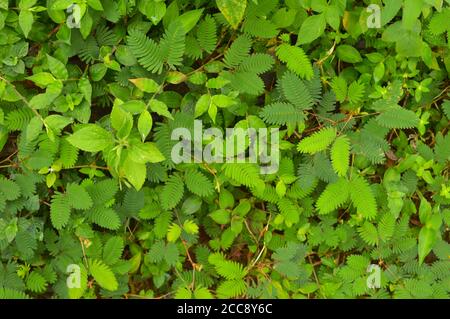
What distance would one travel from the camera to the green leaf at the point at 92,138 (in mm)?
2299

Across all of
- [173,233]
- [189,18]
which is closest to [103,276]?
[173,233]

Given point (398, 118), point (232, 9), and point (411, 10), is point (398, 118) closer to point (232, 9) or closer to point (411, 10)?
point (411, 10)

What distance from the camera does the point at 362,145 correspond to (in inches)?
106

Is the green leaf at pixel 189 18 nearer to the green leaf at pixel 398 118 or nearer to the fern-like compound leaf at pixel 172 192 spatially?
the fern-like compound leaf at pixel 172 192

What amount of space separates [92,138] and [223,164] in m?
0.68

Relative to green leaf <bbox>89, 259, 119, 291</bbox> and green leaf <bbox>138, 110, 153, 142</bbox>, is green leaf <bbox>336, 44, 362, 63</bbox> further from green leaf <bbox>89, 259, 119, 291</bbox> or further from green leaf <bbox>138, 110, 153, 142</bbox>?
green leaf <bbox>89, 259, 119, 291</bbox>

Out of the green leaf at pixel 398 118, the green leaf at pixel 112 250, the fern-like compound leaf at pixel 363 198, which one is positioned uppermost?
the green leaf at pixel 398 118

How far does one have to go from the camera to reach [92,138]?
231cm

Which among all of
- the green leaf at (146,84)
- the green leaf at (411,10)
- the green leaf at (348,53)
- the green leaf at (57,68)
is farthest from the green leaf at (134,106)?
the green leaf at (411,10)

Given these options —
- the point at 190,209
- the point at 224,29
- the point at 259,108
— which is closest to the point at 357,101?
the point at 259,108

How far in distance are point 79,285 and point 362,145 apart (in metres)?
1.70
